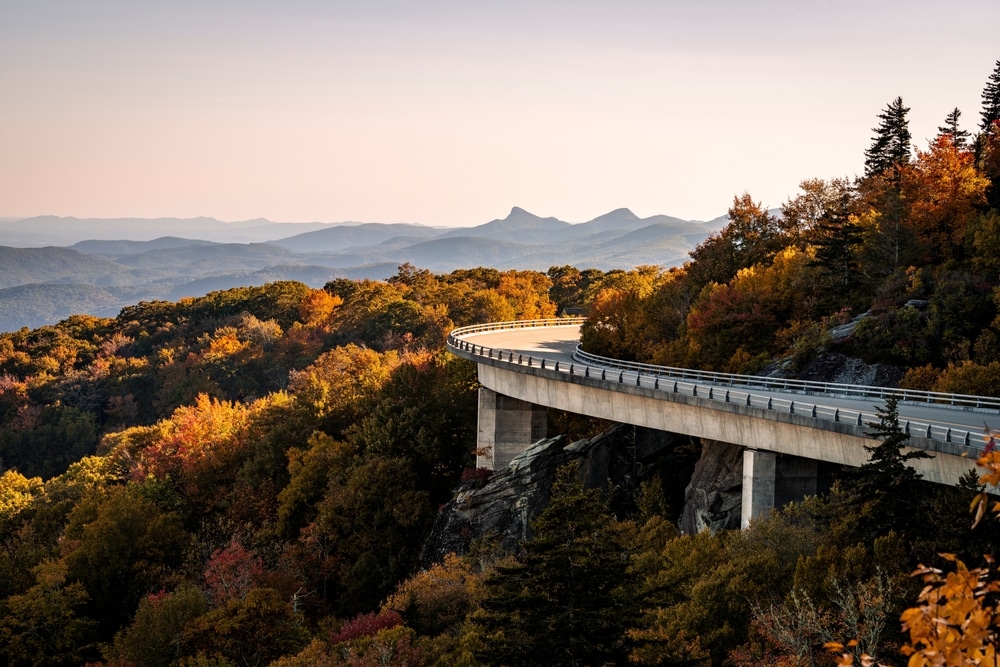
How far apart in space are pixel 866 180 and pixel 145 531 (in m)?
53.7

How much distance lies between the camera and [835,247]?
57594mm

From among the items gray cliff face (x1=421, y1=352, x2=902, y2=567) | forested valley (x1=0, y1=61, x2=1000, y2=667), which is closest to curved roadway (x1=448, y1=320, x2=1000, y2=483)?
forested valley (x1=0, y1=61, x2=1000, y2=667)

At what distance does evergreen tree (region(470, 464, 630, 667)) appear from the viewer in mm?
23422

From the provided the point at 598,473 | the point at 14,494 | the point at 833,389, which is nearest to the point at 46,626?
the point at 598,473

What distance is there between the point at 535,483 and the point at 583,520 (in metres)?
27.2

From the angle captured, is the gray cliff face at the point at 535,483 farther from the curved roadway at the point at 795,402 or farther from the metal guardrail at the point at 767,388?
the metal guardrail at the point at 767,388

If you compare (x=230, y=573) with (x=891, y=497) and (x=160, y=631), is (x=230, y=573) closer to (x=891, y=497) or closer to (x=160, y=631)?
(x=160, y=631)

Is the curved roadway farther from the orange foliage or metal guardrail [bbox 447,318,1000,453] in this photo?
the orange foliage

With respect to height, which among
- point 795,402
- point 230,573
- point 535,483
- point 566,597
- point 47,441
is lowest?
point 47,441

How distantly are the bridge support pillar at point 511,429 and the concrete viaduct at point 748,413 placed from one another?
0.06 meters

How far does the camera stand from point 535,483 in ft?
168

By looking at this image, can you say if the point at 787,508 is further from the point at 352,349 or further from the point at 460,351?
the point at 352,349

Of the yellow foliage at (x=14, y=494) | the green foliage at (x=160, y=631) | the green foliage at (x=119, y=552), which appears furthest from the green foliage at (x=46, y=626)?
the yellow foliage at (x=14, y=494)

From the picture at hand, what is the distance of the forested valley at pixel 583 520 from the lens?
2434cm
